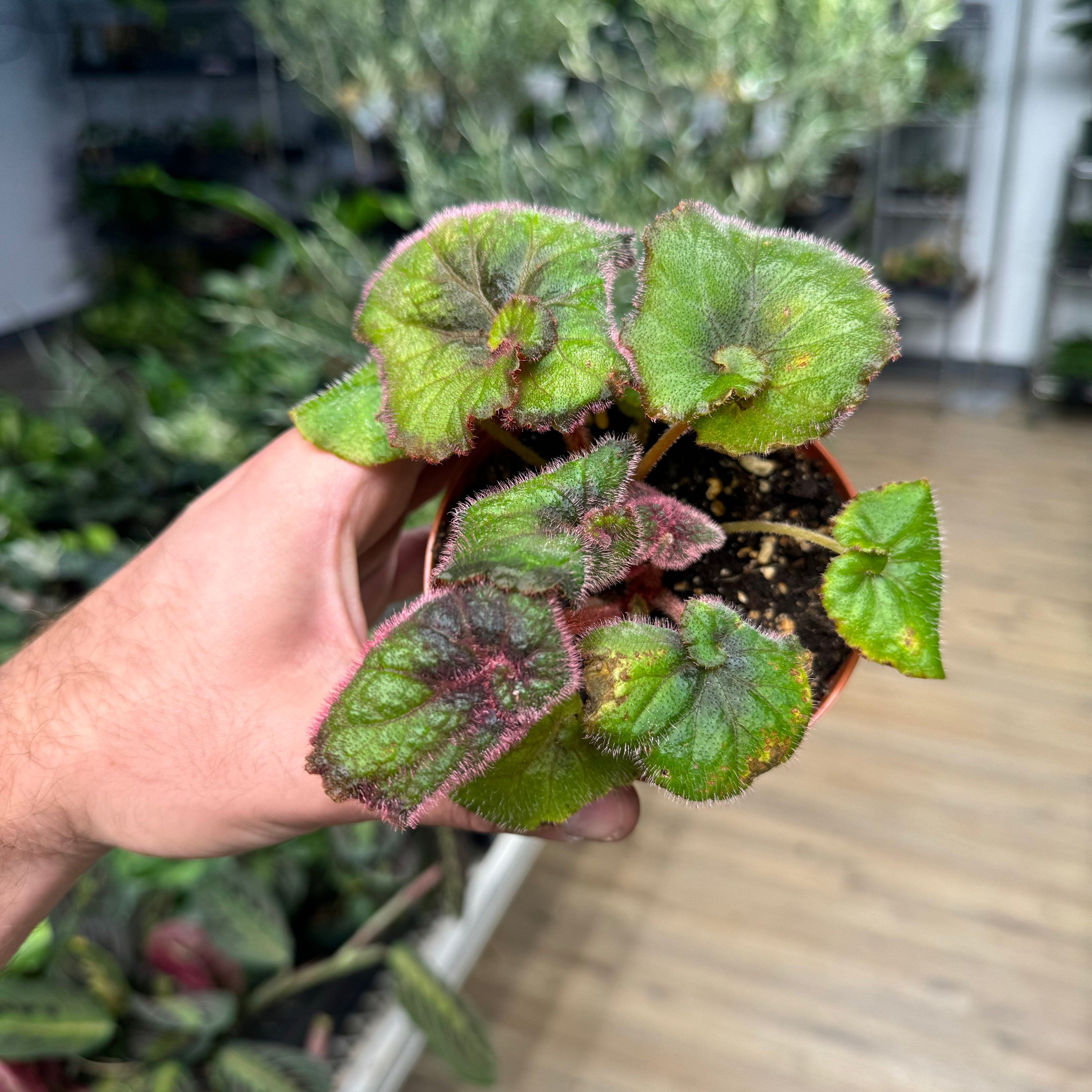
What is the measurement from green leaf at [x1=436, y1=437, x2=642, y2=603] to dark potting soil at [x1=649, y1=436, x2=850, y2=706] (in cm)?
13

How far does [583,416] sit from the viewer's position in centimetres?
48

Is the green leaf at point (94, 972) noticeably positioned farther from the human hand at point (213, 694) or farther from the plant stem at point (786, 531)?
the plant stem at point (786, 531)

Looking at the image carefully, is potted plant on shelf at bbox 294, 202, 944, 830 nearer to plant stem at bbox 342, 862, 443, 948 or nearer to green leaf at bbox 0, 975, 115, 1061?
green leaf at bbox 0, 975, 115, 1061

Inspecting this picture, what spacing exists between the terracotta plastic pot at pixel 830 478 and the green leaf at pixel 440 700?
0.12 m

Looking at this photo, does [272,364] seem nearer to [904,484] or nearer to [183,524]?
[183,524]

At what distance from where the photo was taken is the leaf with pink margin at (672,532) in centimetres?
48

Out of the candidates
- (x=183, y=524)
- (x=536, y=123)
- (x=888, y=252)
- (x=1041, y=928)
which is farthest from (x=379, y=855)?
(x=888, y=252)

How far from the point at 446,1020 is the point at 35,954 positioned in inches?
19.0

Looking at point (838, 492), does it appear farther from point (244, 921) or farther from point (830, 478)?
point (244, 921)

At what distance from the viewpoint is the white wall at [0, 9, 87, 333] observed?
1481mm

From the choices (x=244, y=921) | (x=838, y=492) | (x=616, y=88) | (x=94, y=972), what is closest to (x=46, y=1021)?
(x=94, y=972)

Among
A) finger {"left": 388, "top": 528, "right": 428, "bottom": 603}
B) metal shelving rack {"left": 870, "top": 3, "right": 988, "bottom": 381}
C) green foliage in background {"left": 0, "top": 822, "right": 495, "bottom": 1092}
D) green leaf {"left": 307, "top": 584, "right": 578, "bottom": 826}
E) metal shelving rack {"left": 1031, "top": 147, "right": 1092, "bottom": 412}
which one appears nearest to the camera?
green leaf {"left": 307, "top": 584, "right": 578, "bottom": 826}

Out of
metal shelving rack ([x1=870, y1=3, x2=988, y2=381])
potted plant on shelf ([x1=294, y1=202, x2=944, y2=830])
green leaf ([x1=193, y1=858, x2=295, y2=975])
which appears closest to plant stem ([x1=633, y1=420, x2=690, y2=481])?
potted plant on shelf ([x1=294, y1=202, x2=944, y2=830])

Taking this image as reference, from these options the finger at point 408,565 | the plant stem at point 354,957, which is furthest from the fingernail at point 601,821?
the plant stem at point 354,957
